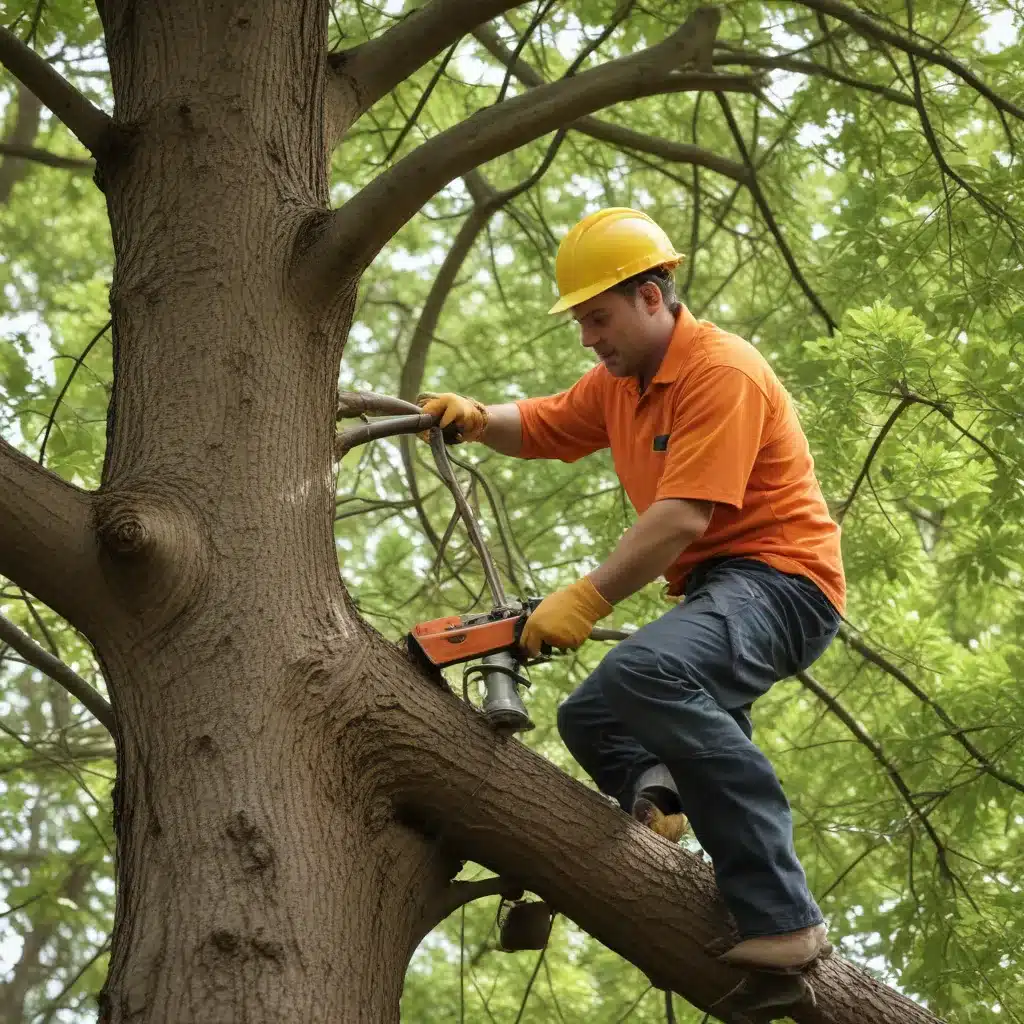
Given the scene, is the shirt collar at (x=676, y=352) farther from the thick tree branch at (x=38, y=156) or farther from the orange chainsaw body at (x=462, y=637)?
the thick tree branch at (x=38, y=156)

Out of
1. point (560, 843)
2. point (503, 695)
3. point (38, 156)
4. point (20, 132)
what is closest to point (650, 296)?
point (503, 695)

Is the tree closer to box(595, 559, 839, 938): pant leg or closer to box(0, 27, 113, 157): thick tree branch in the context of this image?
box(0, 27, 113, 157): thick tree branch

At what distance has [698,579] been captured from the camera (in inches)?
117

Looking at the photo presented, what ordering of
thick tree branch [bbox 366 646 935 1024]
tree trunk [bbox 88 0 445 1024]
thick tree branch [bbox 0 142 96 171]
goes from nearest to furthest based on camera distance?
tree trunk [bbox 88 0 445 1024] → thick tree branch [bbox 366 646 935 1024] → thick tree branch [bbox 0 142 96 171]

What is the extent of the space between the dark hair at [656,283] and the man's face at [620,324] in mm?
→ 13

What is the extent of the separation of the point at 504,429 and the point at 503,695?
3.80 feet

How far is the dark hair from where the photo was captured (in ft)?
10.2

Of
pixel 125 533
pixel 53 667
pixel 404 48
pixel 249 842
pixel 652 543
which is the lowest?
pixel 249 842

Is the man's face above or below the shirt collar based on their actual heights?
above

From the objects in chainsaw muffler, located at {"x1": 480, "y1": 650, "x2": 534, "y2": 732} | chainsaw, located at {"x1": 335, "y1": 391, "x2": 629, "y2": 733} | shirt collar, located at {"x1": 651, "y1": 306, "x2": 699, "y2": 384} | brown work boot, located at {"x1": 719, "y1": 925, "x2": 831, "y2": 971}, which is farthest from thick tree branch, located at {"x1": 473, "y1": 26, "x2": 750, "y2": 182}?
brown work boot, located at {"x1": 719, "y1": 925, "x2": 831, "y2": 971}

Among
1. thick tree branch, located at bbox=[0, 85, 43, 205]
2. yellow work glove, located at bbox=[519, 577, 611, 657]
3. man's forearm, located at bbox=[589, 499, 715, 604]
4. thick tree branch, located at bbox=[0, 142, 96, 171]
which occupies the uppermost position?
thick tree branch, located at bbox=[0, 85, 43, 205]

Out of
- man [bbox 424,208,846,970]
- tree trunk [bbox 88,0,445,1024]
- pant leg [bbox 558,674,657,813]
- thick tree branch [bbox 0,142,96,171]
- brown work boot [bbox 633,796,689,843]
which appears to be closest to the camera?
tree trunk [bbox 88,0,445,1024]

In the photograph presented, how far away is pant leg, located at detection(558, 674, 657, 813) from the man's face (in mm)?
819

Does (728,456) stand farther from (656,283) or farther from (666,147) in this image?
(666,147)
